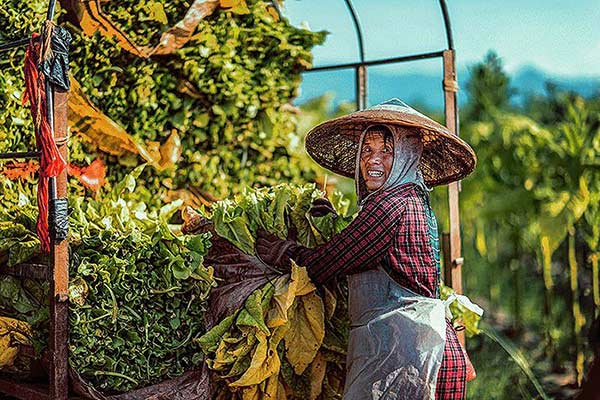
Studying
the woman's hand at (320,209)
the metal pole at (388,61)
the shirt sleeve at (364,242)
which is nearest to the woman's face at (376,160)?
the shirt sleeve at (364,242)

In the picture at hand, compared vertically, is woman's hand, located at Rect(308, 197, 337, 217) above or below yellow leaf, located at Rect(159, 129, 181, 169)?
below

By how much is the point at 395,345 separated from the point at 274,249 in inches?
24.0

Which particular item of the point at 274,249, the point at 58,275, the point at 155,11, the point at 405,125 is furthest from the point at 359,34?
the point at 58,275

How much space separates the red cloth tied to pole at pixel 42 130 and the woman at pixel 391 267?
0.81 meters

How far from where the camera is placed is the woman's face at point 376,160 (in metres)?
3.38

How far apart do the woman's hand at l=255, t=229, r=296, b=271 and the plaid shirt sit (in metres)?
0.15

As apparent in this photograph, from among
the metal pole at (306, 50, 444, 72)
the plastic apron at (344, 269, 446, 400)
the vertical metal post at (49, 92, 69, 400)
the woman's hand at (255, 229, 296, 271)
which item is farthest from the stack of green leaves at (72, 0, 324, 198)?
the plastic apron at (344, 269, 446, 400)

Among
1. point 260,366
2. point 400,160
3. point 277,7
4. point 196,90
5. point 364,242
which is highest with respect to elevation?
point 277,7

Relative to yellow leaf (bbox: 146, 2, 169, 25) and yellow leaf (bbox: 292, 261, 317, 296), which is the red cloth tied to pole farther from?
yellow leaf (bbox: 146, 2, 169, 25)

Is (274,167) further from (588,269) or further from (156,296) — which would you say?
(588,269)

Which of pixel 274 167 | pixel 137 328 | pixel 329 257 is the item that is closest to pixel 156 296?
pixel 137 328

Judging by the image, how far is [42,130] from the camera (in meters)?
3.23

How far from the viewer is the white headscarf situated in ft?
11.0

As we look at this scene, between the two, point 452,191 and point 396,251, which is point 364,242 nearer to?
point 396,251
